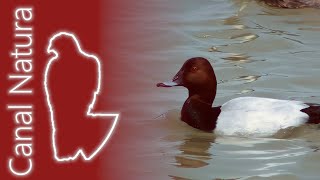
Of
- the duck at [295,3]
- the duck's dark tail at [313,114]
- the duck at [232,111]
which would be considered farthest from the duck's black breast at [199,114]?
the duck at [295,3]

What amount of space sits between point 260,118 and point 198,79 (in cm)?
72

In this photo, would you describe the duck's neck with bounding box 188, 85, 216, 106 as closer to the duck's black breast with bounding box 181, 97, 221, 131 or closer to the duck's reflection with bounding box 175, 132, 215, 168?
the duck's black breast with bounding box 181, 97, 221, 131

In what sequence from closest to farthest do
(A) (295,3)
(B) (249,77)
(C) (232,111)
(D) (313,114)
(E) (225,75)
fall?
1. (D) (313,114)
2. (C) (232,111)
3. (B) (249,77)
4. (E) (225,75)
5. (A) (295,3)

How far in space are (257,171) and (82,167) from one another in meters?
1.36

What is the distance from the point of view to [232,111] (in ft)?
29.3

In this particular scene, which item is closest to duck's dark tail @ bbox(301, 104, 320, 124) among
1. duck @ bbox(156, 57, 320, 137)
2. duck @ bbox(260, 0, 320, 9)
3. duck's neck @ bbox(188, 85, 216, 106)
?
duck @ bbox(156, 57, 320, 137)

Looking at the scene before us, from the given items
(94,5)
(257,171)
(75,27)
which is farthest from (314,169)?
(94,5)

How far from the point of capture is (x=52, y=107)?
23.2 feet

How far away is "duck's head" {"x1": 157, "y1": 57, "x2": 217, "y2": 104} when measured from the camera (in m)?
9.20

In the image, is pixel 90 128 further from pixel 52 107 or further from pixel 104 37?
pixel 104 37

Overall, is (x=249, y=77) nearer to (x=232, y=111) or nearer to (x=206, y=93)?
(x=206, y=93)


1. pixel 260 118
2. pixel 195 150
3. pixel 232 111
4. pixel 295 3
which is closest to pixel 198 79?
pixel 232 111

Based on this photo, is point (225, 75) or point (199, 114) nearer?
point (199, 114)

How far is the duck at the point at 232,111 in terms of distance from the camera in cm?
877
